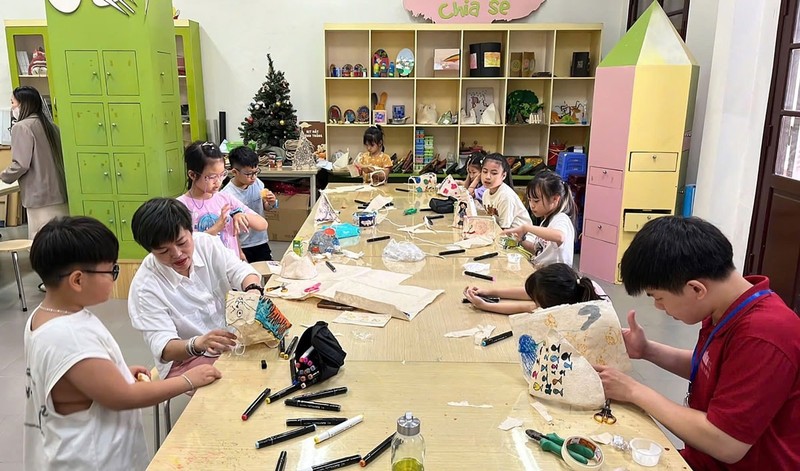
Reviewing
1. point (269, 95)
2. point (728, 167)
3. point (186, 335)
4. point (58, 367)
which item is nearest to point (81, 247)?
point (58, 367)

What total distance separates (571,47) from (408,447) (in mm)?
5815

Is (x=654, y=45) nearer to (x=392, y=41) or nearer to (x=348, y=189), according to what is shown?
(x=348, y=189)

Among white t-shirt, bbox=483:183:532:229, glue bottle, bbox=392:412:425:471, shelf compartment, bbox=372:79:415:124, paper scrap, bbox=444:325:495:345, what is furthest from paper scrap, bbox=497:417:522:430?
shelf compartment, bbox=372:79:415:124

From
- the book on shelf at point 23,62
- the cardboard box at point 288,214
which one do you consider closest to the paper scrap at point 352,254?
the cardboard box at point 288,214

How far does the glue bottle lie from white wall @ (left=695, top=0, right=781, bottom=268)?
3518 mm

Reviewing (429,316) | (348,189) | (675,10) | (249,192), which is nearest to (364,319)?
(429,316)

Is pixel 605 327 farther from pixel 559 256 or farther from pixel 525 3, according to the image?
pixel 525 3

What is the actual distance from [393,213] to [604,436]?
2.60 meters

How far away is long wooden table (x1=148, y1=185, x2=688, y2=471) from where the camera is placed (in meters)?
1.19

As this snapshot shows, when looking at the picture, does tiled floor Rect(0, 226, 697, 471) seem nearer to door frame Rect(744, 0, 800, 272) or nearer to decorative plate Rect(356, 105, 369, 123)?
door frame Rect(744, 0, 800, 272)

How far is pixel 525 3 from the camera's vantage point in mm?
5918

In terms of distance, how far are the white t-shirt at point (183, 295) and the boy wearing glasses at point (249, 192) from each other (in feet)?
3.88

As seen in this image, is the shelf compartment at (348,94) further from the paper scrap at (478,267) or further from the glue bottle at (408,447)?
the glue bottle at (408,447)

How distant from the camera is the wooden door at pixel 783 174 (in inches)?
131
